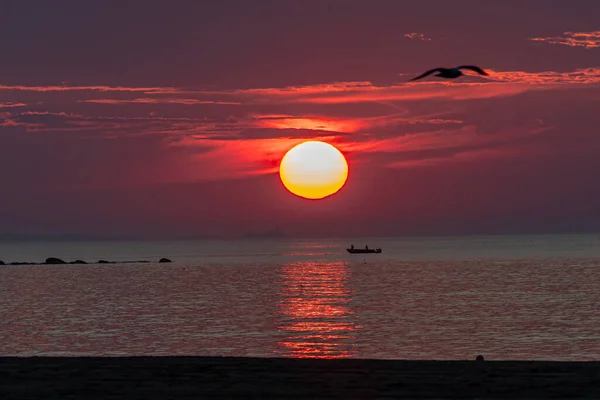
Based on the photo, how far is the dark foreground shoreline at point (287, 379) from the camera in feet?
64.9

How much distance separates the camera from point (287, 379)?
2177 centimetres

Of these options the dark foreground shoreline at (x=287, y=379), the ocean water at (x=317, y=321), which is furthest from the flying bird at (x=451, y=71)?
the ocean water at (x=317, y=321)

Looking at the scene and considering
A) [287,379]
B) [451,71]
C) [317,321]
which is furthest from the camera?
[317,321]

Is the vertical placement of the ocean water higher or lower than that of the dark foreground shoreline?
higher

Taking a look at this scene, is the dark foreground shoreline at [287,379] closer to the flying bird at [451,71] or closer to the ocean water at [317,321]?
the flying bird at [451,71]

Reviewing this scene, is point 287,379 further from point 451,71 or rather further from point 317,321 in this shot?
point 317,321

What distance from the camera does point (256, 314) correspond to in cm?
8250

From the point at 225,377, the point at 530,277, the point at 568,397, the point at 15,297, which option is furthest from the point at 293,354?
the point at 530,277

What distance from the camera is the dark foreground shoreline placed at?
19.8m

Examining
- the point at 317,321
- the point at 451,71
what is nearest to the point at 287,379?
the point at 451,71

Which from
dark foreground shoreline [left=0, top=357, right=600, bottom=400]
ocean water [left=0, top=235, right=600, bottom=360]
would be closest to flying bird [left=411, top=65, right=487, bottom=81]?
dark foreground shoreline [left=0, top=357, right=600, bottom=400]

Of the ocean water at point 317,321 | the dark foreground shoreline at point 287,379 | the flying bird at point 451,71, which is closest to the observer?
the dark foreground shoreline at point 287,379

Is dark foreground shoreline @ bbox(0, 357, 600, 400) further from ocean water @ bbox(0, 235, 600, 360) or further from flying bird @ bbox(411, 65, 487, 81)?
ocean water @ bbox(0, 235, 600, 360)

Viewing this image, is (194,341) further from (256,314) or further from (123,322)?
(256,314)
